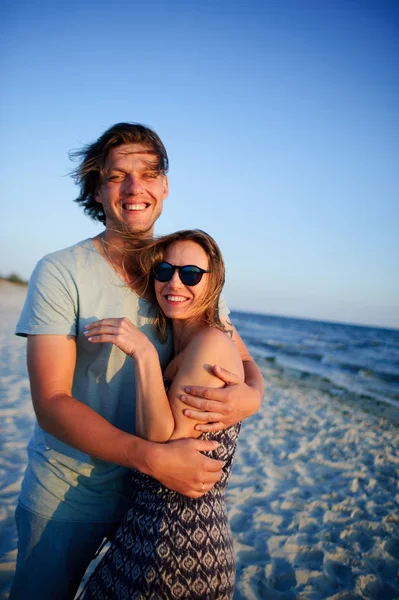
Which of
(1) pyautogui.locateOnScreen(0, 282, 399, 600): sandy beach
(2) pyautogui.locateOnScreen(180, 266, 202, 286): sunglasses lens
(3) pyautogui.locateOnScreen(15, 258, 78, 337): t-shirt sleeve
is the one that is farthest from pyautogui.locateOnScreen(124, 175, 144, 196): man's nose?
(1) pyautogui.locateOnScreen(0, 282, 399, 600): sandy beach

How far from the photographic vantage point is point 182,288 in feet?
7.29

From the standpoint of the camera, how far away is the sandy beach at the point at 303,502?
3479 mm

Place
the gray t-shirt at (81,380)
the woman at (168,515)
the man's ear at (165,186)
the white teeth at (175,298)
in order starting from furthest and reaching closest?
the man's ear at (165,186), the white teeth at (175,298), the gray t-shirt at (81,380), the woman at (168,515)

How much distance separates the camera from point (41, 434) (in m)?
2.07

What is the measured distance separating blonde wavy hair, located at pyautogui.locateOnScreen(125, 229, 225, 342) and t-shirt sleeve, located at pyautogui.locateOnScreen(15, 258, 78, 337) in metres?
0.43

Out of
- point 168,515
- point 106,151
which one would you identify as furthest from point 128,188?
point 168,515

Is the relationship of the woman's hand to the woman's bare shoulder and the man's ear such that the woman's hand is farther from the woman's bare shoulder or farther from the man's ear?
the man's ear

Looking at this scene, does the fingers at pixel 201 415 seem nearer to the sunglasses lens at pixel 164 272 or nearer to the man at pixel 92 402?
the man at pixel 92 402

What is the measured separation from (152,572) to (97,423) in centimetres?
67

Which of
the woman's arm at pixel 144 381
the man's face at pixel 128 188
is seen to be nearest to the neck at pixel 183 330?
the woman's arm at pixel 144 381

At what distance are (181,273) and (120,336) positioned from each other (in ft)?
2.13

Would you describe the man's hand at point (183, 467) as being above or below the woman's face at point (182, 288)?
below

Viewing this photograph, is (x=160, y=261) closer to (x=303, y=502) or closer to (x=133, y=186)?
(x=133, y=186)

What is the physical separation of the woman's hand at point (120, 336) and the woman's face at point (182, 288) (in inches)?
17.6
